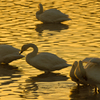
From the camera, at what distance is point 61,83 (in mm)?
13484

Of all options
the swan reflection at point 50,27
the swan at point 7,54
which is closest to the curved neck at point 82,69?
the swan at point 7,54

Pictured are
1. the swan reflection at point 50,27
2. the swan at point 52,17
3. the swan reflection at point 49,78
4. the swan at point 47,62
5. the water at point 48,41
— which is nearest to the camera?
the water at point 48,41

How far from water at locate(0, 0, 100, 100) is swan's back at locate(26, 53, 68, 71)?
289 millimetres

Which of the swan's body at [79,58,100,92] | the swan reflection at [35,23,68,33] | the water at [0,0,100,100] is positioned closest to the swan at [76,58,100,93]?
the swan's body at [79,58,100,92]

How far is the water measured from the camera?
12621 mm

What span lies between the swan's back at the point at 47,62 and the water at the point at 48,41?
289mm

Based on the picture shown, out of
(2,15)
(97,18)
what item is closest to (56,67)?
(97,18)

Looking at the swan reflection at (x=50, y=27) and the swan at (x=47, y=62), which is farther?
the swan reflection at (x=50, y=27)

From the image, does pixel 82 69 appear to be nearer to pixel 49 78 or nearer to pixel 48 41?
pixel 49 78

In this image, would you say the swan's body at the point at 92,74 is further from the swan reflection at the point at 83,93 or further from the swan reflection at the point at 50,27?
the swan reflection at the point at 50,27

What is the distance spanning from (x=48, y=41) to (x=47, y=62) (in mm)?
5088

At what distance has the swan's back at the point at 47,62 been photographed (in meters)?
14.6

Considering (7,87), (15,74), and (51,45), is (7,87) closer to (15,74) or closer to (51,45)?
(15,74)

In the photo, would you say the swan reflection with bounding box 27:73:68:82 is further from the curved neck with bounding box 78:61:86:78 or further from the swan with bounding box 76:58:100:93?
the curved neck with bounding box 78:61:86:78
